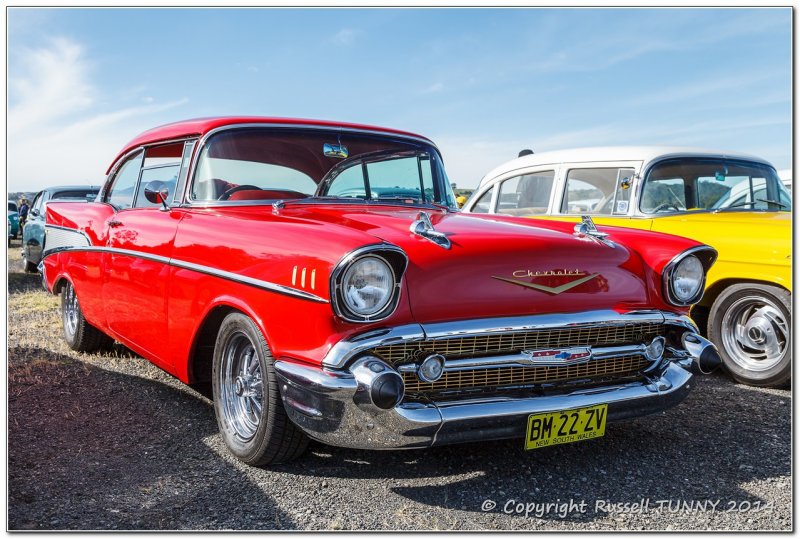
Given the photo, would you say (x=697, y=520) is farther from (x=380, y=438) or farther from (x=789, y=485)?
(x=380, y=438)

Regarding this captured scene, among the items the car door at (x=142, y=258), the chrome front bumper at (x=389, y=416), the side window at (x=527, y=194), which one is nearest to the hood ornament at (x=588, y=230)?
the chrome front bumper at (x=389, y=416)

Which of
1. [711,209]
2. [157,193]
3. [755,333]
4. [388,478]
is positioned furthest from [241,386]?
[711,209]

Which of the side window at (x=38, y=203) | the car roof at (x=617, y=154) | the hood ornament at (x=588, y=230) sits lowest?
the side window at (x=38, y=203)

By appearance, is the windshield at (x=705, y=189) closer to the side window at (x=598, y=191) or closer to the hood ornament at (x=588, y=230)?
the side window at (x=598, y=191)

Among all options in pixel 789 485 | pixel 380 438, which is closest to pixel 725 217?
pixel 789 485

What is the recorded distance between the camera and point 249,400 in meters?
3.00

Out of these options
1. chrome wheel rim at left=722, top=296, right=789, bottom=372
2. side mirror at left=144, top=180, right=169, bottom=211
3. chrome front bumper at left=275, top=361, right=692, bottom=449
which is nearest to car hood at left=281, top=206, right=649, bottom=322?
chrome front bumper at left=275, top=361, right=692, bottom=449

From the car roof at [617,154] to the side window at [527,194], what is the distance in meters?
0.12

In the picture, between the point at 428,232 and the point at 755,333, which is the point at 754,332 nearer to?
the point at 755,333

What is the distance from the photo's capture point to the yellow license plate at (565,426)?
8.56 ft

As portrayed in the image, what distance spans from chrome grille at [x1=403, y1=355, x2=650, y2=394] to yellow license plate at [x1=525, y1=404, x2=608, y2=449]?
158mm

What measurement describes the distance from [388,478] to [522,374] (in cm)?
67

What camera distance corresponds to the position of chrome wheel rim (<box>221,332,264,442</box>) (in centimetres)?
294

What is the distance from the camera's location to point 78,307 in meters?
4.90
